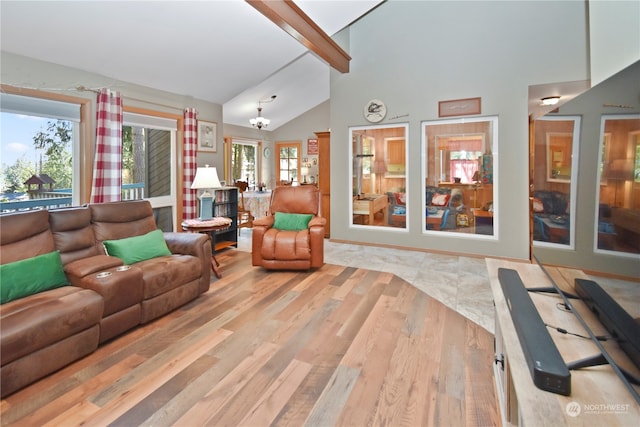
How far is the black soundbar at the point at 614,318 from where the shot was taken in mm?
924

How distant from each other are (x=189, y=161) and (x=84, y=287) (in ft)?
8.99

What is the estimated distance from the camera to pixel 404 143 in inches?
192

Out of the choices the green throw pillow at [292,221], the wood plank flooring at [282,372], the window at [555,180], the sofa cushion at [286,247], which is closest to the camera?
the window at [555,180]

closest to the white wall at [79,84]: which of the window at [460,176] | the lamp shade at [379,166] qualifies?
the lamp shade at [379,166]

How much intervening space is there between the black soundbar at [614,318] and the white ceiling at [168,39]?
3620 mm

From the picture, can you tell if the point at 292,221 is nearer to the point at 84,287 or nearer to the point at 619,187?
the point at 84,287

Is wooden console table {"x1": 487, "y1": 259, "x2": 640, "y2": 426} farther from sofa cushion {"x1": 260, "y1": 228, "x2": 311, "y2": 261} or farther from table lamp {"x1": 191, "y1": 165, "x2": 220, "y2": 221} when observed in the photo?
table lamp {"x1": 191, "y1": 165, "x2": 220, "y2": 221}

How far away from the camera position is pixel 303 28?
372cm

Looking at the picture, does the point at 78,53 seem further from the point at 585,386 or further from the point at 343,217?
the point at 585,386

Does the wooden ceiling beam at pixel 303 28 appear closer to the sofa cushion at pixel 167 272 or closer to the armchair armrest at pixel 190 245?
the armchair armrest at pixel 190 245

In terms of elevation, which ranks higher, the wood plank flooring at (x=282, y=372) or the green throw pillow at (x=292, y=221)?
the green throw pillow at (x=292, y=221)

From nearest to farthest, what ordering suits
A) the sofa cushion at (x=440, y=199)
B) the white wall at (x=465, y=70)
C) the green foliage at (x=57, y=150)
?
the green foliage at (x=57, y=150) → the white wall at (x=465, y=70) → the sofa cushion at (x=440, y=199)

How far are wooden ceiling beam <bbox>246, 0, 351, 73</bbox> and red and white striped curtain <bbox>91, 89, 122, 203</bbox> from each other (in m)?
1.99

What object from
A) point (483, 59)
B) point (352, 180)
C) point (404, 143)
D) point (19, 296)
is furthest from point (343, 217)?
point (19, 296)
